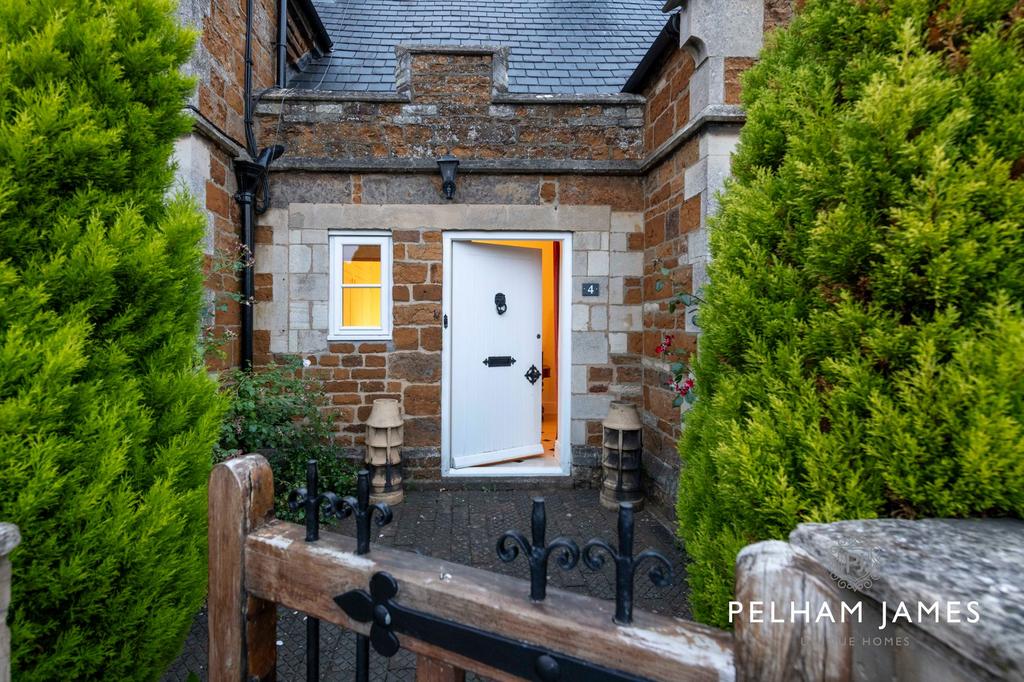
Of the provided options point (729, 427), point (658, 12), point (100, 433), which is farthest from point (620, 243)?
point (658, 12)

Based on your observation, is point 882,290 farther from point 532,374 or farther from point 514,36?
point 514,36

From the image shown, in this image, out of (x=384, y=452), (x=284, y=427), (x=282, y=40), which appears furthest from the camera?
(x=282, y=40)

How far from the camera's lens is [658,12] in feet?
25.7

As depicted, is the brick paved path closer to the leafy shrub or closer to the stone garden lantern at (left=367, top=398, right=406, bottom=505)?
the stone garden lantern at (left=367, top=398, right=406, bottom=505)

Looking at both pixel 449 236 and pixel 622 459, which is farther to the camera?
pixel 449 236

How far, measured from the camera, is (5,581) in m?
1.03

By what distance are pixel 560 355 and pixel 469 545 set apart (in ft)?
7.01

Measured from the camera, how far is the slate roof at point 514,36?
225 inches

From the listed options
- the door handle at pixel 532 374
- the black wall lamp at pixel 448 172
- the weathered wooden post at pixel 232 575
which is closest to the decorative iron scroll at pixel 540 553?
the weathered wooden post at pixel 232 575

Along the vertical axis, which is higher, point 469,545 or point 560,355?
point 560,355

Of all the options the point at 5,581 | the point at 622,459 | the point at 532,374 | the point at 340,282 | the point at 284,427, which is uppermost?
the point at 340,282

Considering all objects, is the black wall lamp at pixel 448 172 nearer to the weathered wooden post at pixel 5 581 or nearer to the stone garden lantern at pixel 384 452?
the stone garden lantern at pixel 384 452

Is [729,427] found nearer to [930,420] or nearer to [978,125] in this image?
[930,420]

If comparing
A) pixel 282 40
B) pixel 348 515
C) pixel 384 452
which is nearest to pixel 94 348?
pixel 348 515
